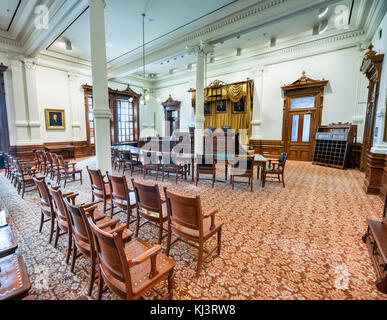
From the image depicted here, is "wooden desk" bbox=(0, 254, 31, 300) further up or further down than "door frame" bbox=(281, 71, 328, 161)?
further down

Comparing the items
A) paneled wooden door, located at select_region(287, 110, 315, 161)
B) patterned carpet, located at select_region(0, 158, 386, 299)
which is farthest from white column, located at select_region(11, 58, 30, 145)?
paneled wooden door, located at select_region(287, 110, 315, 161)

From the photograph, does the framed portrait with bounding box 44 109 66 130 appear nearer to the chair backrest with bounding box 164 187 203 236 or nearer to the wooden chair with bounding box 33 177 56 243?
the wooden chair with bounding box 33 177 56 243

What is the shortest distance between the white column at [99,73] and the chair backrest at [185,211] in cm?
241

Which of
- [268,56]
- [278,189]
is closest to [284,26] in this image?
[268,56]

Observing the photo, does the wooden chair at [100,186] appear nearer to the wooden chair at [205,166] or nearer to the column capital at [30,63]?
the wooden chair at [205,166]

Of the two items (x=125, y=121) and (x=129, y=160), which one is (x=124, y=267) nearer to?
(x=129, y=160)

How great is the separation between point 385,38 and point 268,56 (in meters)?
4.41

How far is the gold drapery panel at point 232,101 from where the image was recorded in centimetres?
909

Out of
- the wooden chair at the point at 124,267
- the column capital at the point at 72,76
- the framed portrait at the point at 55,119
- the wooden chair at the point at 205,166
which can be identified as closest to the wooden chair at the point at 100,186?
the wooden chair at the point at 124,267

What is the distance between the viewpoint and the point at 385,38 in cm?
457

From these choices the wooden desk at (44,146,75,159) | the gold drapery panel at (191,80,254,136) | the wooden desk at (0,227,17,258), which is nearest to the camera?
the wooden desk at (0,227,17,258)

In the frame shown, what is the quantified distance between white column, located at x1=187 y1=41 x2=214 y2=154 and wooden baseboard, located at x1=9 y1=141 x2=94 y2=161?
6394 millimetres

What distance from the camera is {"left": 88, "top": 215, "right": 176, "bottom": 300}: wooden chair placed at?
1.16 m

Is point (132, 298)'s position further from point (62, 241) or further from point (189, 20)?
point (189, 20)
